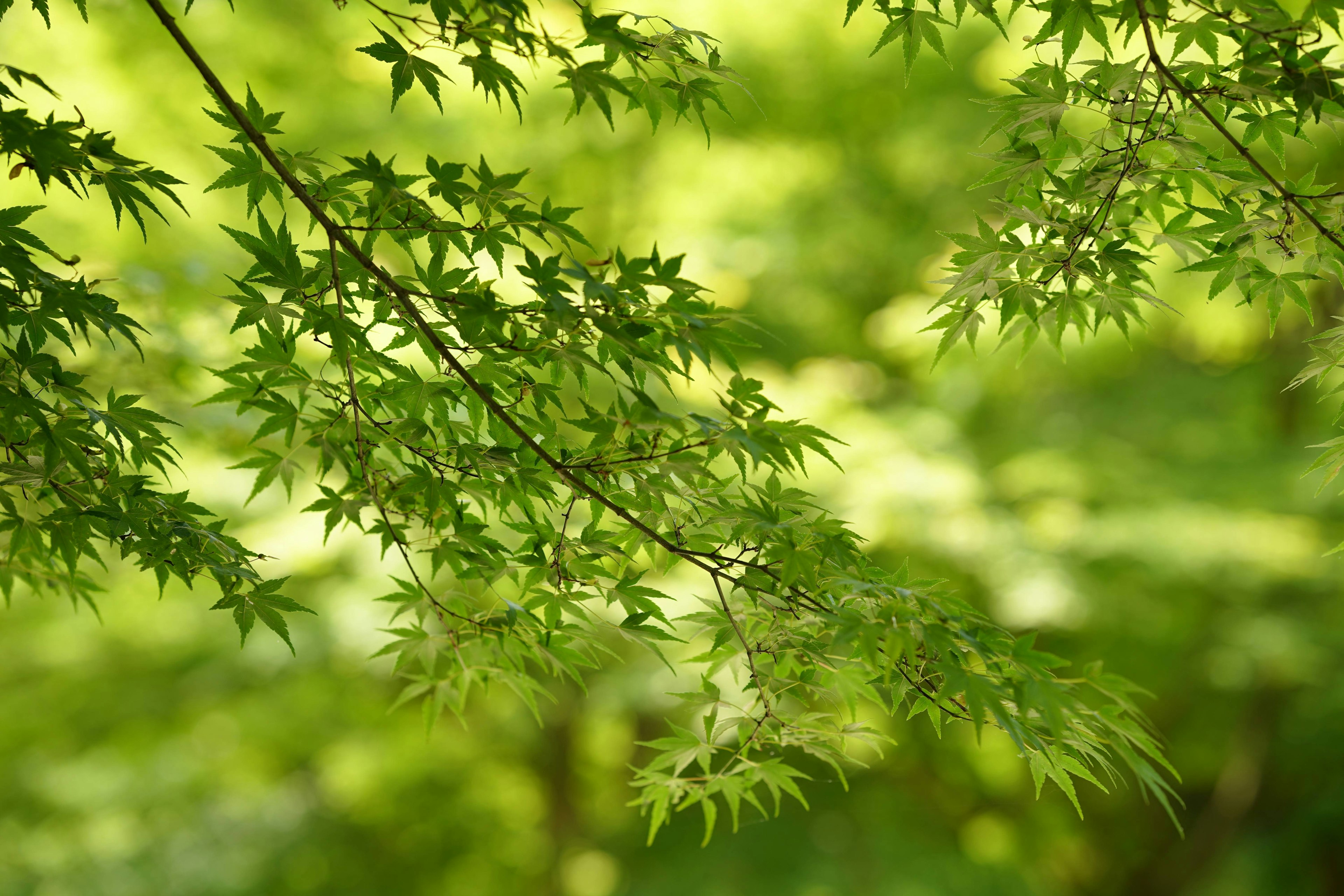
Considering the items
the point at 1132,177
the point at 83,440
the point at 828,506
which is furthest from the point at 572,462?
the point at 828,506

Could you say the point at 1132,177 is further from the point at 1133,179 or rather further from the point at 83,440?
the point at 83,440

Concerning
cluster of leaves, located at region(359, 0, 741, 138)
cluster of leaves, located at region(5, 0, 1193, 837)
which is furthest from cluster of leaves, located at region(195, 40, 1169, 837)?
cluster of leaves, located at region(359, 0, 741, 138)

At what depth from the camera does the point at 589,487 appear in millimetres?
1472

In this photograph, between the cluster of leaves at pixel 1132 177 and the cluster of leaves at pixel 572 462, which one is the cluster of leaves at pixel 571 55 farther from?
the cluster of leaves at pixel 1132 177

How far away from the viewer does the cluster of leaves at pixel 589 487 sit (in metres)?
1.35

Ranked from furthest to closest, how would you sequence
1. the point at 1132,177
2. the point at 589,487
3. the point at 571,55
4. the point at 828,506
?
the point at 828,506 → the point at 1132,177 → the point at 589,487 → the point at 571,55

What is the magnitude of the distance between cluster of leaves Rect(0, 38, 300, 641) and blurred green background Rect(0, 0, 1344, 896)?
283 centimetres

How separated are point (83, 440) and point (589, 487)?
841mm

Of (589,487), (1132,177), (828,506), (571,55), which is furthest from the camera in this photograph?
(828,506)

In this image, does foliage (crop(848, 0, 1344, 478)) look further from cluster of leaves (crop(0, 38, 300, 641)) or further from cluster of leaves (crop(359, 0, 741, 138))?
cluster of leaves (crop(0, 38, 300, 641))

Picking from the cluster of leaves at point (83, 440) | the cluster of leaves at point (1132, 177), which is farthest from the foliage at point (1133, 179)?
the cluster of leaves at point (83, 440)

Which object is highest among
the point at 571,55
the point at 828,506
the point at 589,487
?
the point at 828,506

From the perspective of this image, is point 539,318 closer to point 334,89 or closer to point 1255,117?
point 1255,117

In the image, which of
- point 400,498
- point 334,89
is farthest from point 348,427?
point 334,89
